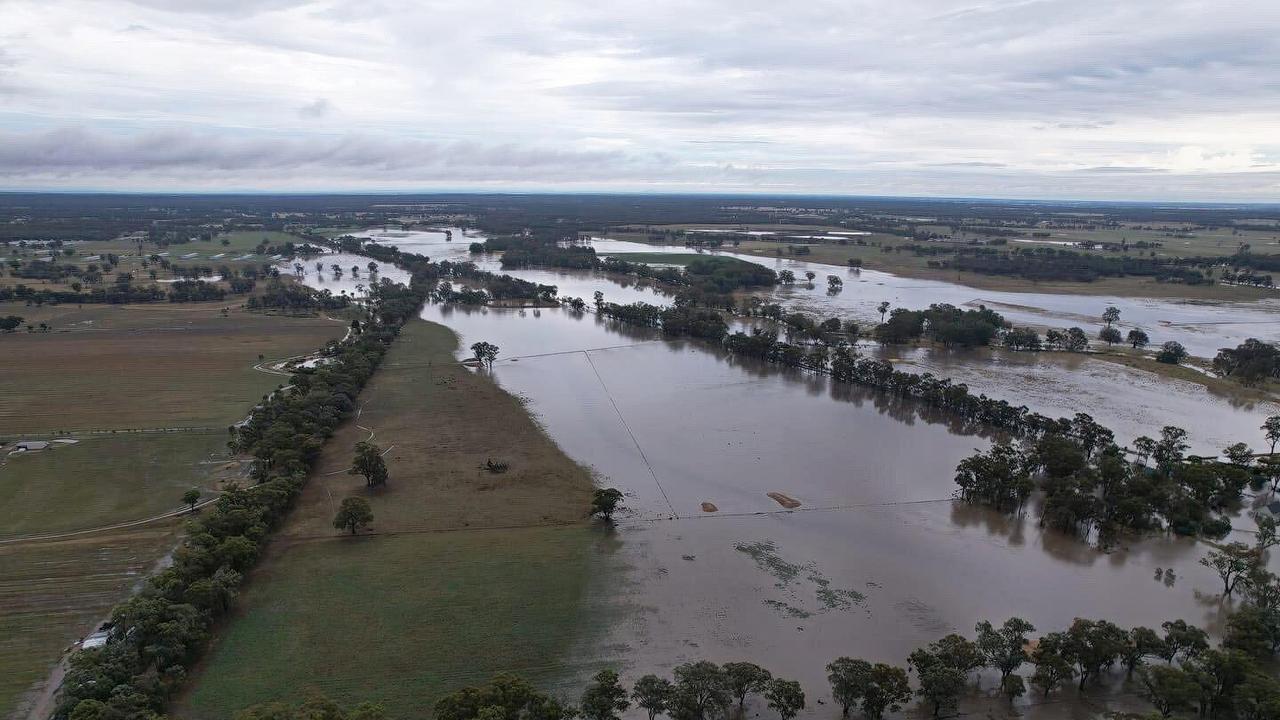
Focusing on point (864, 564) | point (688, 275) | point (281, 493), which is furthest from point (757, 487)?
point (688, 275)

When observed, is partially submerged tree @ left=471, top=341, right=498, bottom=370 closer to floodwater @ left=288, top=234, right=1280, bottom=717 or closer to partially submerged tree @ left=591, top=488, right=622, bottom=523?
floodwater @ left=288, top=234, right=1280, bottom=717

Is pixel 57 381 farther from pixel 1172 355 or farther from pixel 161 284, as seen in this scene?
pixel 1172 355

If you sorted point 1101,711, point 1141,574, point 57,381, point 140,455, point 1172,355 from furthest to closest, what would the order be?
1. point 1172,355
2. point 57,381
3. point 140,455
4. point 1141,574
5. point 1101,711

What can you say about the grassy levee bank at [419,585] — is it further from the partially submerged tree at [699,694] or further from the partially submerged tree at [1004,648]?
the partially submerged tree at [1004,648]

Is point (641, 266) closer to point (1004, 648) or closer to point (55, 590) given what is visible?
point (55, 590)

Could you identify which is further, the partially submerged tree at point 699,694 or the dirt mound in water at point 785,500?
the dirt mound in water at point 785,500

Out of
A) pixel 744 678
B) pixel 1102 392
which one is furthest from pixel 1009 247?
pixel 744 678

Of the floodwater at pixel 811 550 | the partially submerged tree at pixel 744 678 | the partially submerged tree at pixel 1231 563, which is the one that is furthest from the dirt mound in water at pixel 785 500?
the partially submerged tree at pixel 1231 563
